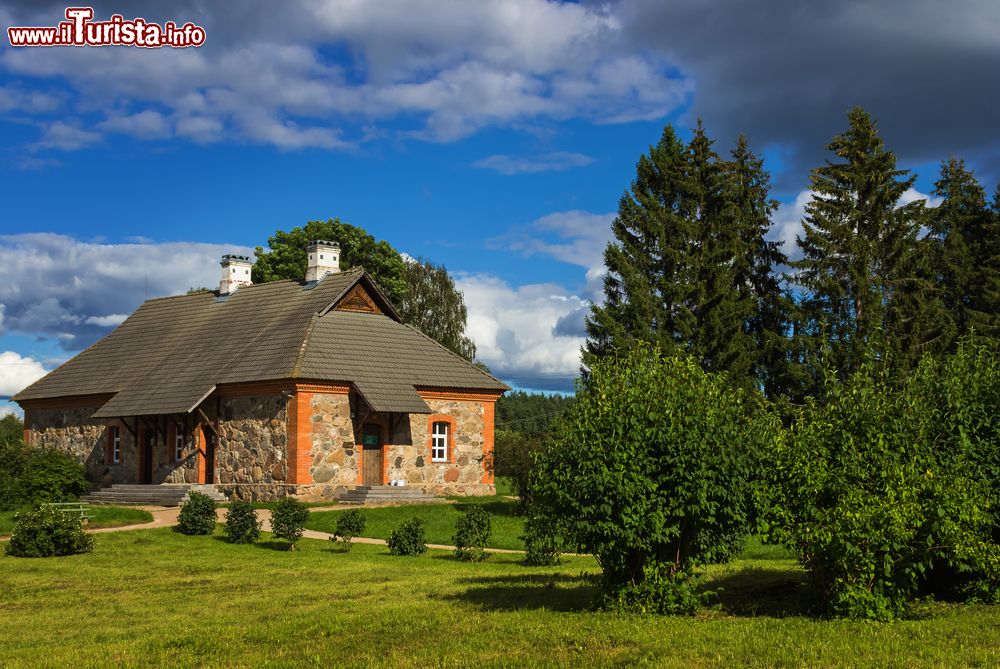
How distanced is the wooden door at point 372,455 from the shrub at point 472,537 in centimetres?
1254

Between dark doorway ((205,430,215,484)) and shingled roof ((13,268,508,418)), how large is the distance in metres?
1.72

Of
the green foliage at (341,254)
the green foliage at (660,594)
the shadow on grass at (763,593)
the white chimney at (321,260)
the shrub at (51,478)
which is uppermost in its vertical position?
the green foliage at (341,254)

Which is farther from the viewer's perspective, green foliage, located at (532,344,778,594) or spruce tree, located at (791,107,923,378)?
spruce tree, located at (791,107,923,378)

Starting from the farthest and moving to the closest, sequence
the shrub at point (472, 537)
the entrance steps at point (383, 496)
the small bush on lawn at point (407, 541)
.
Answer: the entrance steps at point (383, 496), the small bush on lawn at point (407, 541), the shrub at point (472, 537)

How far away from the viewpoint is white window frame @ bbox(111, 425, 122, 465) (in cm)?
4105

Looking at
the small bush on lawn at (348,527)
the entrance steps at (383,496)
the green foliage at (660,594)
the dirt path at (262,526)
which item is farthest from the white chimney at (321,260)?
the green foliage at (660,594)

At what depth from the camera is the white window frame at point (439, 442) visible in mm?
38281

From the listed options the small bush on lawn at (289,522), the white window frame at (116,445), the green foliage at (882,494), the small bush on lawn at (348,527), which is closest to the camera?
the green foliage at (882,494)

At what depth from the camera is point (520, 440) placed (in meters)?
33.5

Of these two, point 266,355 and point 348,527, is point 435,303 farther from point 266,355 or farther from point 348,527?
point 348,527

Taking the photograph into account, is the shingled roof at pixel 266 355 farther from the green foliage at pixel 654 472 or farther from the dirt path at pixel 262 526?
the green foliage at pixel 654 472

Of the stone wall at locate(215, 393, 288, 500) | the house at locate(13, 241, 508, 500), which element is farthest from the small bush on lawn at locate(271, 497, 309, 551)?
the stone wall at locate(215, 393, 288, 500)

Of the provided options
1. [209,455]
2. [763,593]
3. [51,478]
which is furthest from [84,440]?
[763,593]

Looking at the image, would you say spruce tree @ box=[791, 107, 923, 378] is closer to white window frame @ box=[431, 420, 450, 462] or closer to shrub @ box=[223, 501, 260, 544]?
white window frame @ box=[431, 420, 450, 462]
